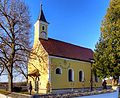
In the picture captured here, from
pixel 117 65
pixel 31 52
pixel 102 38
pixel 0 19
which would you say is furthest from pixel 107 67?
pixel 0 19

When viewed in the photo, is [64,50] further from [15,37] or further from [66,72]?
[15,37]

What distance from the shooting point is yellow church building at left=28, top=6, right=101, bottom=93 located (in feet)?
99.8

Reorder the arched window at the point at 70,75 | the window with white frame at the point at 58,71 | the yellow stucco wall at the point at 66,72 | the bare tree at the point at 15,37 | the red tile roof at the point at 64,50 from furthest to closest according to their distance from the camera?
1. the arched window at the point at 70,75
2. the red tile roof at the point at 64,50
3. the window with white frame at the point at 58,71
4. the yellow stucco wall at the point at 66,72
5. the bare tree at the point at 15,37

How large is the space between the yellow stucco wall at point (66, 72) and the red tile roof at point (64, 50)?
0.79 m

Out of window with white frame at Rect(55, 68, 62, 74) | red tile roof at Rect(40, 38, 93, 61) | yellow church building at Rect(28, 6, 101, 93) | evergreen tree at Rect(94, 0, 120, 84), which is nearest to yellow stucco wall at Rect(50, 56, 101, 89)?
yellow church building at Rect(28, 6, 101, 93)

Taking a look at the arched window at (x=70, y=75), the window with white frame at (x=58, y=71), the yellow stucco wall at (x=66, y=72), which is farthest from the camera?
the arched window at (x=70, y=75)

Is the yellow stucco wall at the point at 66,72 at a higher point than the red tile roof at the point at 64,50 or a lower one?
lower

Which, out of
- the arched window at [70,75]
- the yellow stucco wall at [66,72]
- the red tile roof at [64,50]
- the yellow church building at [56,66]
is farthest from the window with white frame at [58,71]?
the arched window at [70,75]

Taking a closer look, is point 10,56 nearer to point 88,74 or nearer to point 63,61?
point 63,61

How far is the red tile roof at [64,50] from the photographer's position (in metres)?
32.4

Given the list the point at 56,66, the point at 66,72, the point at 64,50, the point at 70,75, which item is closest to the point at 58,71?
the point at 56,66

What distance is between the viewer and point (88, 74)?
3825 cm

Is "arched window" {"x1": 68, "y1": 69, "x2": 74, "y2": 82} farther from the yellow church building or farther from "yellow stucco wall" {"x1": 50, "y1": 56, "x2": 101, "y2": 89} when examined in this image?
"yellow stucco wall" {"x1": 50, "y1": 56, "x2": 101, "y2": 89}

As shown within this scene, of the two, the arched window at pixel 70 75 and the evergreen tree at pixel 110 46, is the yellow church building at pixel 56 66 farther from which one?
the evergreen tree at pixel 110 46
